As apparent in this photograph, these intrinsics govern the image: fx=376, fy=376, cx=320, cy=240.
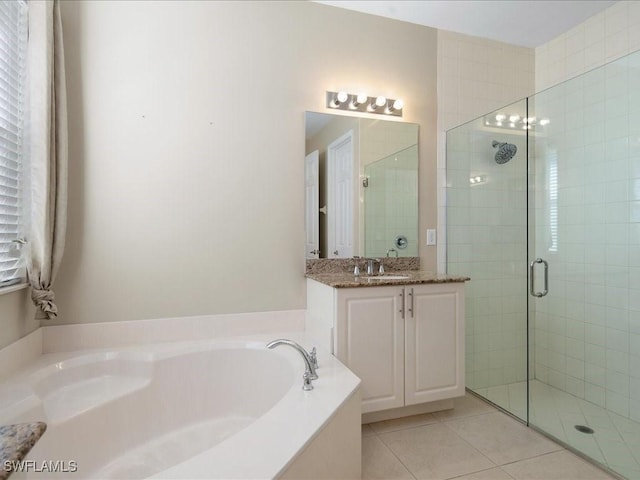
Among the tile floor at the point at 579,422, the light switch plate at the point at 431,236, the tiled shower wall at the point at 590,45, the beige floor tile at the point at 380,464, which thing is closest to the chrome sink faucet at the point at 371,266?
the light switch plate at the point at 431,236

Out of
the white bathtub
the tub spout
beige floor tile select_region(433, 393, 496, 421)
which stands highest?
the tub spout

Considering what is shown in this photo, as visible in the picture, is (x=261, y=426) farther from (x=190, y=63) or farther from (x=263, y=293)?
(x=190, y=63)

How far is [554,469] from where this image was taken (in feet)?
6.13

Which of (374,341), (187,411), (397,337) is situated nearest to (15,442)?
(187,411)

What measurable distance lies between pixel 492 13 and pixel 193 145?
2296 millimetres

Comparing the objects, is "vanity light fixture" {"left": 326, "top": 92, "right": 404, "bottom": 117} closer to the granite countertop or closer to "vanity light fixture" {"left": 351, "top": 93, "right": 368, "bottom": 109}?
"vanity light fixture" {"left": 351, "top": 93, "right": 368, "bottom": 109}

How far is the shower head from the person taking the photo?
271 centimetres

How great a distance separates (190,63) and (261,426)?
6.87 ft

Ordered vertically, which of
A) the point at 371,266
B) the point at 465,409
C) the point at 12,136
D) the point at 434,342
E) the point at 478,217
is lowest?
the point at 465,409

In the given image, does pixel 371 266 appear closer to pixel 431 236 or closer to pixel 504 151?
pixel 431 236

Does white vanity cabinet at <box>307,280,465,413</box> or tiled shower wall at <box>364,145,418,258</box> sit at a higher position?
tiled shower wall at <box>364,145,418,258</box>

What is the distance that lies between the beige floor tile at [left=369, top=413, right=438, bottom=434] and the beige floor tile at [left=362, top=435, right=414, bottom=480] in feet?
0.50

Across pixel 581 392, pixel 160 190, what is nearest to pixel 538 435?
pixel 581 392

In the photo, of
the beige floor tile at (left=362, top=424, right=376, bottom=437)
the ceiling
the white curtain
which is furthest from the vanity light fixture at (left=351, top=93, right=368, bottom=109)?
the beige floor tile at (left=362, top=424, right=376, bottom=437)
